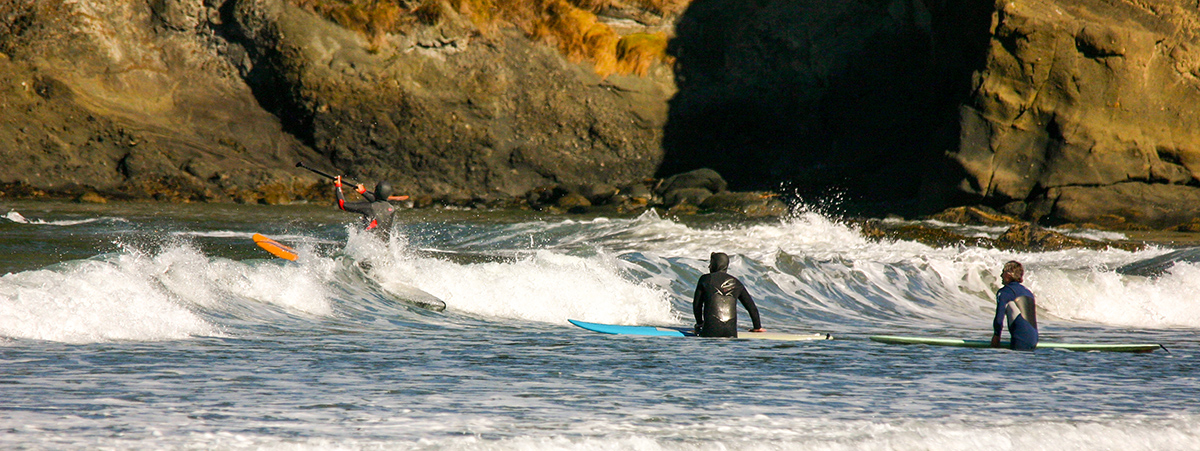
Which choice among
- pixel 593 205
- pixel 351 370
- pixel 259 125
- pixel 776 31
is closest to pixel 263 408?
pixel 351 370

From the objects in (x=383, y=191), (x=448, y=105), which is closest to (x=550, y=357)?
(x=383, y=191)

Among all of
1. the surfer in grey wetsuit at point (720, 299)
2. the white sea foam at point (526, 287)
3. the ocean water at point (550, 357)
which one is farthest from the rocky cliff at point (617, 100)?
the surfer in grey wetsuit at point (720, 299)

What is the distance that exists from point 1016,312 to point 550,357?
3903 mm

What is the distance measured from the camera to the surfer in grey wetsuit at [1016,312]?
8.23 metres

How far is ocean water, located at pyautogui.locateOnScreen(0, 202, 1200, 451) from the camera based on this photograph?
492 cm

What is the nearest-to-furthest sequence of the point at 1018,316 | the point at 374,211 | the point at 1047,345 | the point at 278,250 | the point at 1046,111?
the point at 1018,316 < the point at 1047,345 < the point at 278,250 < the point at 374,211 < the point at 1046,111

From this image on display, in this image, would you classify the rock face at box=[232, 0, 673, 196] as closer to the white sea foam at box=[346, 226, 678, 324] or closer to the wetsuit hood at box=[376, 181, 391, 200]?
the wetsuit hood at box=[376, 181, 391, 200]

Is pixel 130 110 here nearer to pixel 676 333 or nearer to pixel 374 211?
pixel 374 211

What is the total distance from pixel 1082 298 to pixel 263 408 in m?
10.9

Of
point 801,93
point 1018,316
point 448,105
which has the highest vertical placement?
point 801,93

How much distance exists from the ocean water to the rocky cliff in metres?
6.80

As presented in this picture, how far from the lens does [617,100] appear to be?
28875 millimetres

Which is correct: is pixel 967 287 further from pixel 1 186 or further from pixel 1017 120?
pixel 1 186

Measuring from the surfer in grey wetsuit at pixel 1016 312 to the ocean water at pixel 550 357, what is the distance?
11.6 inches
